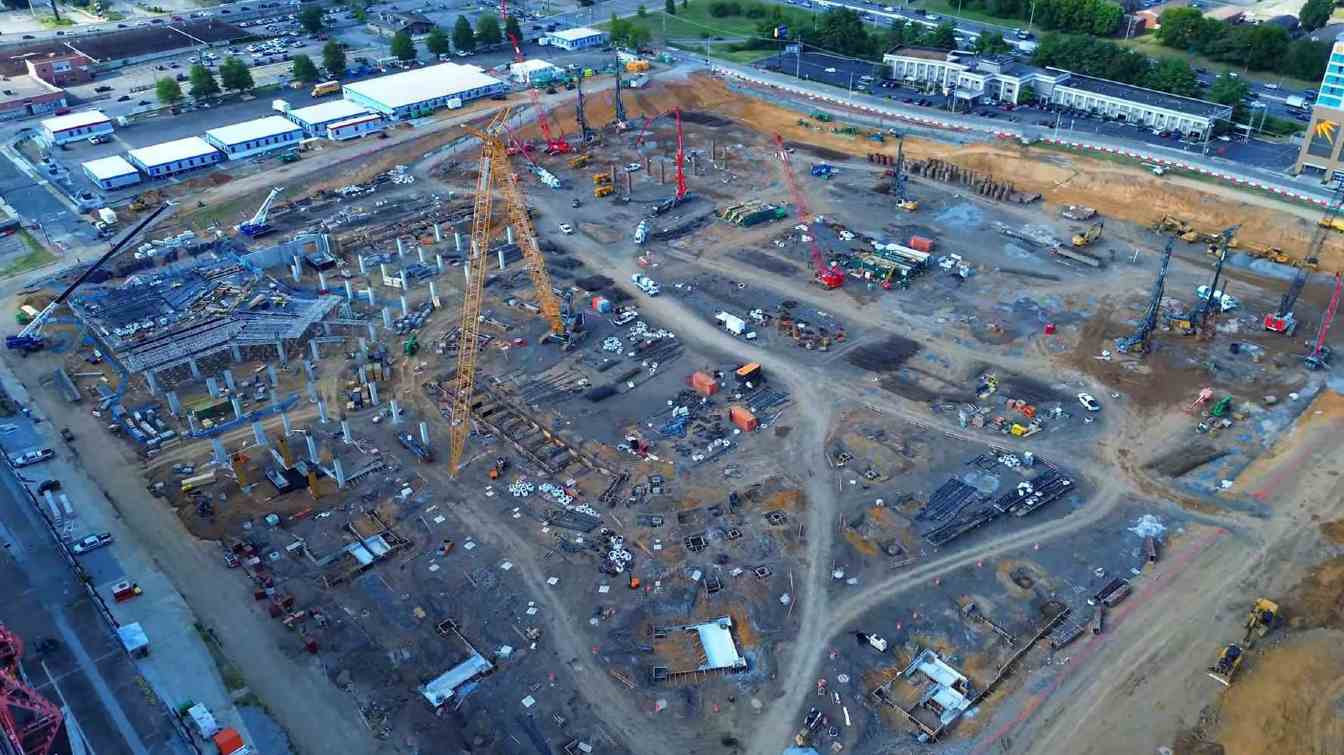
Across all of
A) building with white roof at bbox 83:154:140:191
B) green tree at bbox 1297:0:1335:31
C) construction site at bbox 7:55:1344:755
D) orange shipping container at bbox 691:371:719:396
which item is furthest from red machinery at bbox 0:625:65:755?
green tree at bbox 1297:0:1335:31

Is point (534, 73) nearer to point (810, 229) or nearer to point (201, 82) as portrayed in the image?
point (201, 82)

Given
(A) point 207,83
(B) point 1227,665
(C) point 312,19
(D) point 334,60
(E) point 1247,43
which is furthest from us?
(C) point 312,19

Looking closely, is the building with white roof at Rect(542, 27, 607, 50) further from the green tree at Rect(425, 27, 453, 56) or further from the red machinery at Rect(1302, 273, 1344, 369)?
the red machinery at Rect(1302, 273, 1344, 369)

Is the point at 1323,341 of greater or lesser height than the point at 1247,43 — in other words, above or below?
below

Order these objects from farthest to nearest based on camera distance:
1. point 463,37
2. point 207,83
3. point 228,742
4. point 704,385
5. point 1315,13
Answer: point 463,37 < point 1315,13 < point 207,83 < point 704,385 < point 228,742

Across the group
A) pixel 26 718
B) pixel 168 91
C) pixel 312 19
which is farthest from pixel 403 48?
pixel 26 718

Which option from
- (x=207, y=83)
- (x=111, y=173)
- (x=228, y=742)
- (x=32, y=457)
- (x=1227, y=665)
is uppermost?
(x=207, y=83)
